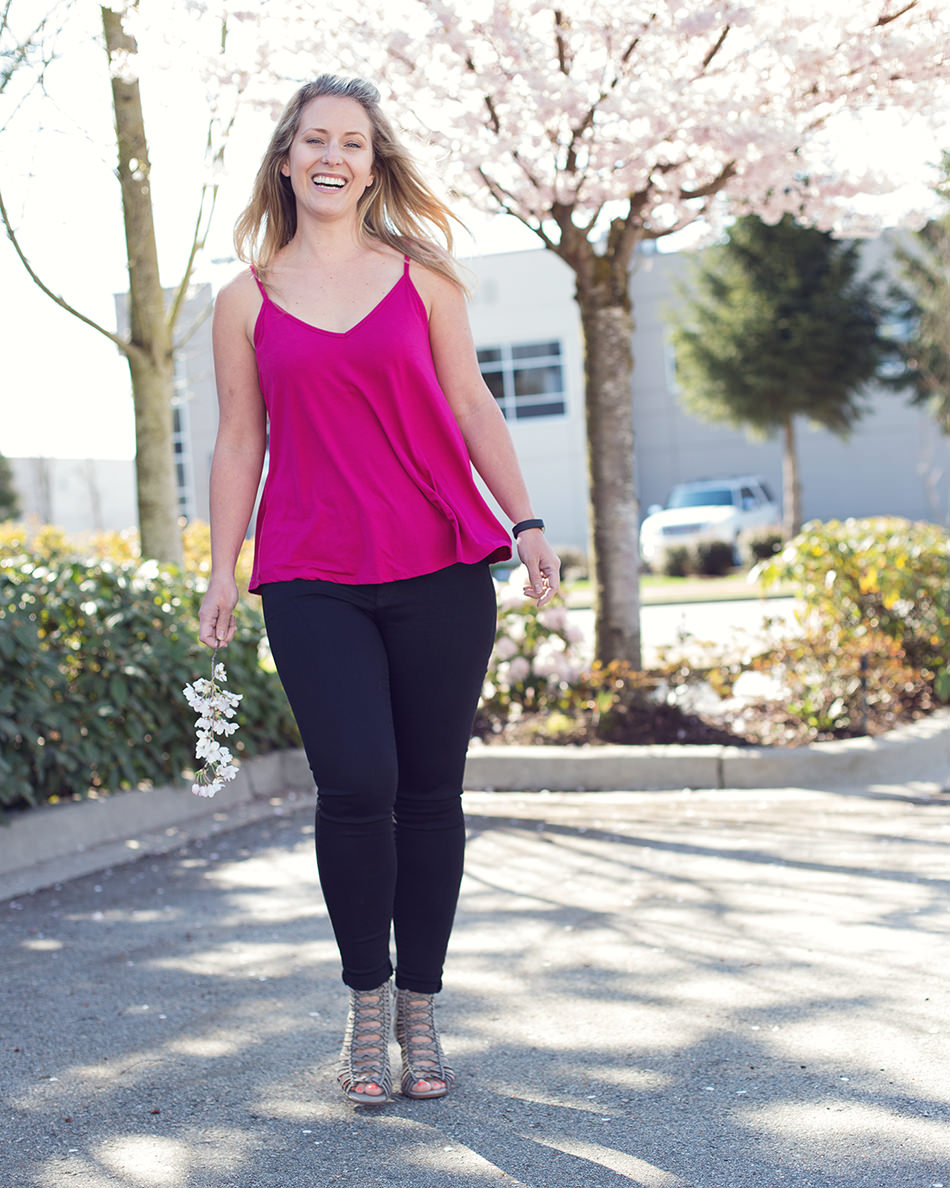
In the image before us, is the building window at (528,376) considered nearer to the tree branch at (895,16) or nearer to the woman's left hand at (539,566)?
the tree branch at (895,16)

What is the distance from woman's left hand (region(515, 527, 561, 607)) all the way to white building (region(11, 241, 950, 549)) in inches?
1134

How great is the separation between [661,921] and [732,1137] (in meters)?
1.45

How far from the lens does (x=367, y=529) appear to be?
8.19ft

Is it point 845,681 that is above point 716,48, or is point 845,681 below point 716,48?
below

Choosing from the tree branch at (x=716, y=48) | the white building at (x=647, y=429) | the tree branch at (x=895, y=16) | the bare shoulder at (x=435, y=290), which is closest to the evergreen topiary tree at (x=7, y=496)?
the white building at (x=647, y=429)

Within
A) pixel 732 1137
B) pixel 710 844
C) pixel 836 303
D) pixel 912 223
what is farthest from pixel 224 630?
pixel 836 303

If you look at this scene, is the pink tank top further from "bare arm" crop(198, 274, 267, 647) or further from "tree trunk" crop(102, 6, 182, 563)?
"tree trunk" crop(102, 6, 182, 563)

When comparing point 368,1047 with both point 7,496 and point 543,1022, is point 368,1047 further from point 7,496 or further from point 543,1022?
point 7,496

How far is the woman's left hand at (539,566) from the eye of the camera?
2602 millimetres

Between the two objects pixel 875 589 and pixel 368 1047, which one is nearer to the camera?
pixel 368 1047

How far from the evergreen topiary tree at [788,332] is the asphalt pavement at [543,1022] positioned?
21062 mm

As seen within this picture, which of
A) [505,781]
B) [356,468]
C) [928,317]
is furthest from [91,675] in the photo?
[928,317]

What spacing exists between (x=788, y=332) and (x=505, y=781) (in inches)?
828

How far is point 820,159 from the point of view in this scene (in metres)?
7.41
